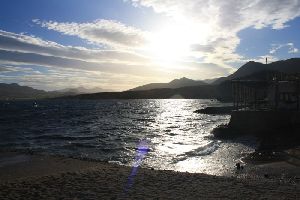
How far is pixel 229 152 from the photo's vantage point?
29.0 metres

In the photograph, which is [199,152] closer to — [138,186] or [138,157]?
[138,157]

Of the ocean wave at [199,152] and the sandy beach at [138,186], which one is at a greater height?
the sandy beach at [138,186]

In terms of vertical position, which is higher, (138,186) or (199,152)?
(138,186)

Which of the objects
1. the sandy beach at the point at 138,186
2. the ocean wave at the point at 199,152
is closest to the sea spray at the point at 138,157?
the sandy beach at the point at 138,186

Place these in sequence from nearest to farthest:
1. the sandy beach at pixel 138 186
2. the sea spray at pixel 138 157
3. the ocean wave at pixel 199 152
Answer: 1. the sandy beach at pixel 138 186
2. the sea spray at pixel 138 157
3. the ocean wave at pixel 199 152

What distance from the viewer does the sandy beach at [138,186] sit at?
14227 mm

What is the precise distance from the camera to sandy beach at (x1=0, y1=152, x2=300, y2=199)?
14227mm

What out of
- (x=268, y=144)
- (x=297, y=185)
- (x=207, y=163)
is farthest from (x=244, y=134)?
(x=297, y=185)

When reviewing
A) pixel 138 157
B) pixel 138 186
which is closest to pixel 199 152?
pixel 138 157

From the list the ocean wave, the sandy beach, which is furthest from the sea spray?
the ocean wave

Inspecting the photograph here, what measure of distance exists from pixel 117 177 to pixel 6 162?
10.2 metres

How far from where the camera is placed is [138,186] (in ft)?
52.3

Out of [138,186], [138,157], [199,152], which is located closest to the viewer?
[138,186]

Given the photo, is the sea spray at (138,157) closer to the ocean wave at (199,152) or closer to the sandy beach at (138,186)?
the sandy beach at (138,186)
